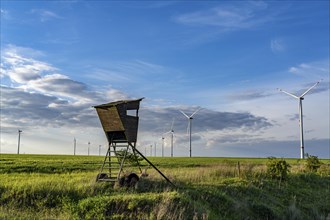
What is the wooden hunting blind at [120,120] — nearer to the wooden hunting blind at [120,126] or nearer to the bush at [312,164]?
the wooden hunting blind at [120,126]

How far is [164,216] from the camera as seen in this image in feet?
55.1

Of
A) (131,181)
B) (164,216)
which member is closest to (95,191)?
(131,181)

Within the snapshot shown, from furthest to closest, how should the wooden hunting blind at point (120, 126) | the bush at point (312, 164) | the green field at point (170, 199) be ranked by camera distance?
the bush at point (312, 164)
the wooden hunting blind at point (120, 126)
the green field at point (170, 199)

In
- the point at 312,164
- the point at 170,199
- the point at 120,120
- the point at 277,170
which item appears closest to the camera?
the point at 170,199

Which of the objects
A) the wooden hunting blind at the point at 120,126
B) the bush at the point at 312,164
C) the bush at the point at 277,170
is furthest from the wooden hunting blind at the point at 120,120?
the bush at the point at 312,164

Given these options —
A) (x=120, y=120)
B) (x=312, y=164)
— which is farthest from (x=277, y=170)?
(x=120, y=120)

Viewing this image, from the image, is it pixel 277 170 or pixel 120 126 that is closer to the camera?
pixel 120 126

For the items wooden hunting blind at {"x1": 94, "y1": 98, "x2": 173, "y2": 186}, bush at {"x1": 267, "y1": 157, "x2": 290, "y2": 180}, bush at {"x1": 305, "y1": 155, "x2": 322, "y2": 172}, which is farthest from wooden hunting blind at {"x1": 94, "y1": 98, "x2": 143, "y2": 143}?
bush at {"x1": 305, "y1": 155, "x2": 322, "y2": 172}

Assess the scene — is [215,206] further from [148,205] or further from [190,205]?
[148,205]

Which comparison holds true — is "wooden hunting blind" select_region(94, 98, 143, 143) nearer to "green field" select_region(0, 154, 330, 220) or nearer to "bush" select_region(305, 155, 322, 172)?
"green field" select_region(0, 154, 330, 220)

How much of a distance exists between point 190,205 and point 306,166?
25.1 m

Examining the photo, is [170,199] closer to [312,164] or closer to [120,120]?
[120,120]


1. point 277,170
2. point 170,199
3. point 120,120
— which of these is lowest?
point 170,199

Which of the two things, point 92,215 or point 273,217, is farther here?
point 273,217
